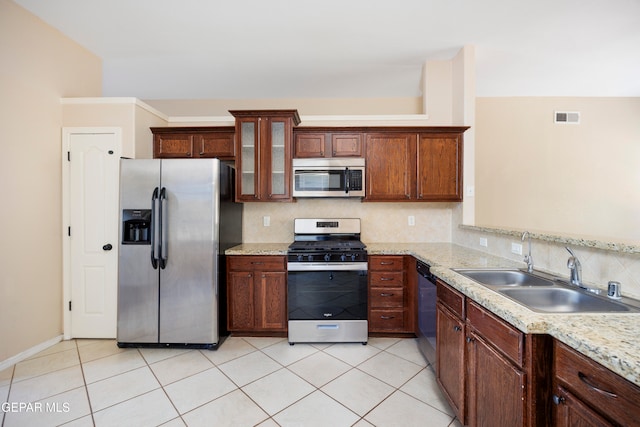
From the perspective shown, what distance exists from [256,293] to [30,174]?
2.34 meters

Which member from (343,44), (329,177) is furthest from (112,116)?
(343,44)

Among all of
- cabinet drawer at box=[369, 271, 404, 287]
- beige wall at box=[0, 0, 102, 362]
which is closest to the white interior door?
beige wall at box=[0, 0, 102, 362]

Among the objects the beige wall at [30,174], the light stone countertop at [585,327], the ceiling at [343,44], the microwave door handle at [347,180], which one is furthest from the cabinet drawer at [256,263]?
the ceiling at [343,44]

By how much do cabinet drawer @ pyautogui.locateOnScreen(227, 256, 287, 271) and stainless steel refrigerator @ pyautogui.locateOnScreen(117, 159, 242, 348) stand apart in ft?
0.85

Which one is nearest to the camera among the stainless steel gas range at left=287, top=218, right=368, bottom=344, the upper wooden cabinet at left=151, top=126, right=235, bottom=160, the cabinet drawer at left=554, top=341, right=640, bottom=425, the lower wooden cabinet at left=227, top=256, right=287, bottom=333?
the cabinet drawer at left=554, top=341, right=640, bottom=425

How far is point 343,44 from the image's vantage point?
2.75m

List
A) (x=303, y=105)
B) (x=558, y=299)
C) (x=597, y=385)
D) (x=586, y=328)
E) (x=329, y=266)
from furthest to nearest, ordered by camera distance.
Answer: (x=303, y=105) < (x=329, y=266) < (x=558, y=299) < (x=586, y=328) < (x=597, y=385)

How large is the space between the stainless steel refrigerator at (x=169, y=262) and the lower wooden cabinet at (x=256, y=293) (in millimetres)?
254

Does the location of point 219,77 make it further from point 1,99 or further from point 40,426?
point 40,426

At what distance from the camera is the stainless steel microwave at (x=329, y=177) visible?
2.90m

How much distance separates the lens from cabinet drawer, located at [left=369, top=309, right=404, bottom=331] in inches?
104

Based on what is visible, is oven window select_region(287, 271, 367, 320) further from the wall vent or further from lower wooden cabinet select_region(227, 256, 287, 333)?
the wall vent

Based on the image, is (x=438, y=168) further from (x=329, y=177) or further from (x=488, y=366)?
(x=488, y=366)

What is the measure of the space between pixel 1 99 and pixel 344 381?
3.63 metres
